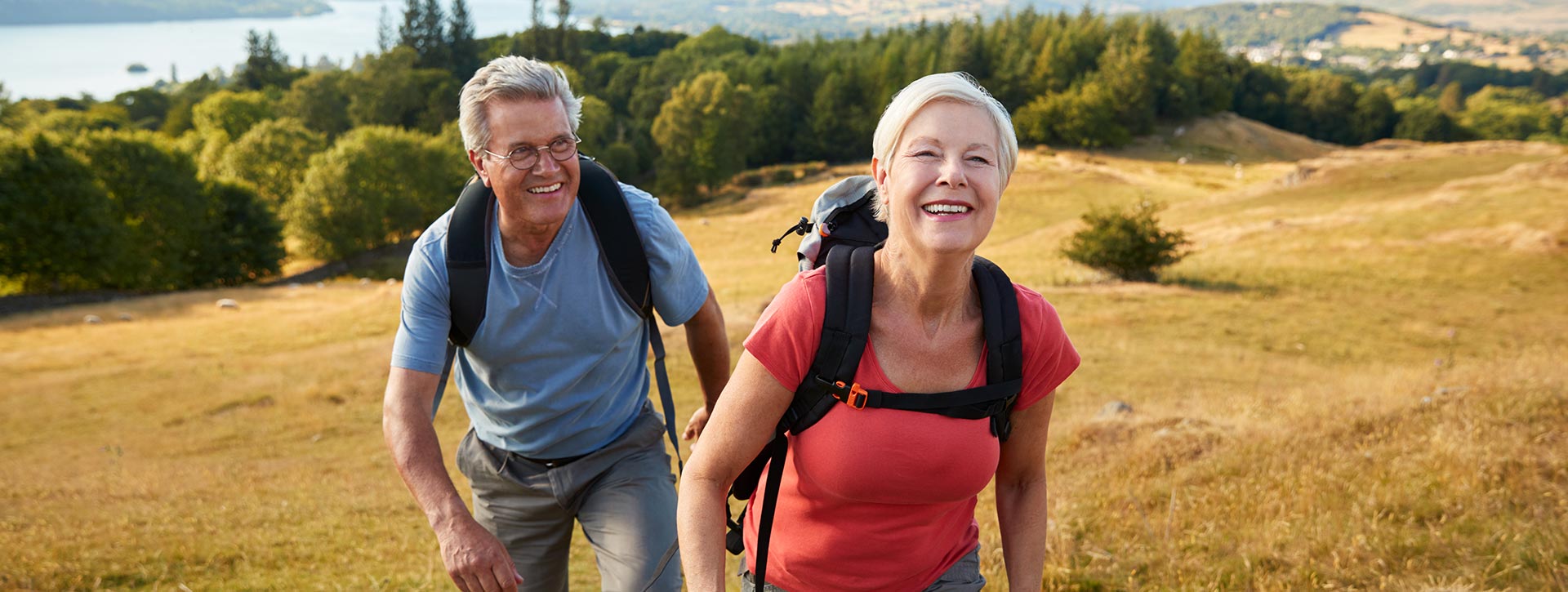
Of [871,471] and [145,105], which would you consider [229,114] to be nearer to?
[145,105]

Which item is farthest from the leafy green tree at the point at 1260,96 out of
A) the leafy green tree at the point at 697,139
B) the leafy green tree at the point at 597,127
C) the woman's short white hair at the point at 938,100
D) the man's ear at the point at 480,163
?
the woman's short white hair at the point at 938,100

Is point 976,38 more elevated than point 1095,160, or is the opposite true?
point 976,38

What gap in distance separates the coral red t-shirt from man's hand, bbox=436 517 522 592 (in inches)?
32.1

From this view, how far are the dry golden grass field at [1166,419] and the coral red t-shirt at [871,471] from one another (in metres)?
2.62

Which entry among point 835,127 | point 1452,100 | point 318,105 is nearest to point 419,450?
point 835,127

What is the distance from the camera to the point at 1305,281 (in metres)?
25.7

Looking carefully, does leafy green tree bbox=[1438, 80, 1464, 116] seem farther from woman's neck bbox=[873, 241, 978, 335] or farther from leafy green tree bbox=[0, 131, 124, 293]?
woman's neck bbox=[873, 241, 978, 335]

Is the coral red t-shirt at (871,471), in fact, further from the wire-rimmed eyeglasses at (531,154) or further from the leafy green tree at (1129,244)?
the leafy green tree at (1129,244)

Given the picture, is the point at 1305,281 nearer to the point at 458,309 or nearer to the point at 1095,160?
the point at 458,309

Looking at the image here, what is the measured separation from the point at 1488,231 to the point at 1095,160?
164 feet

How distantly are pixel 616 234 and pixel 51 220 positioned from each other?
51.2 m

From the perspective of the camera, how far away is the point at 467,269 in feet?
11.5

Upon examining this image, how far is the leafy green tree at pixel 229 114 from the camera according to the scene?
87.1 meters

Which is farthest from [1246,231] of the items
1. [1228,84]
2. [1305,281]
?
[1228,84]
